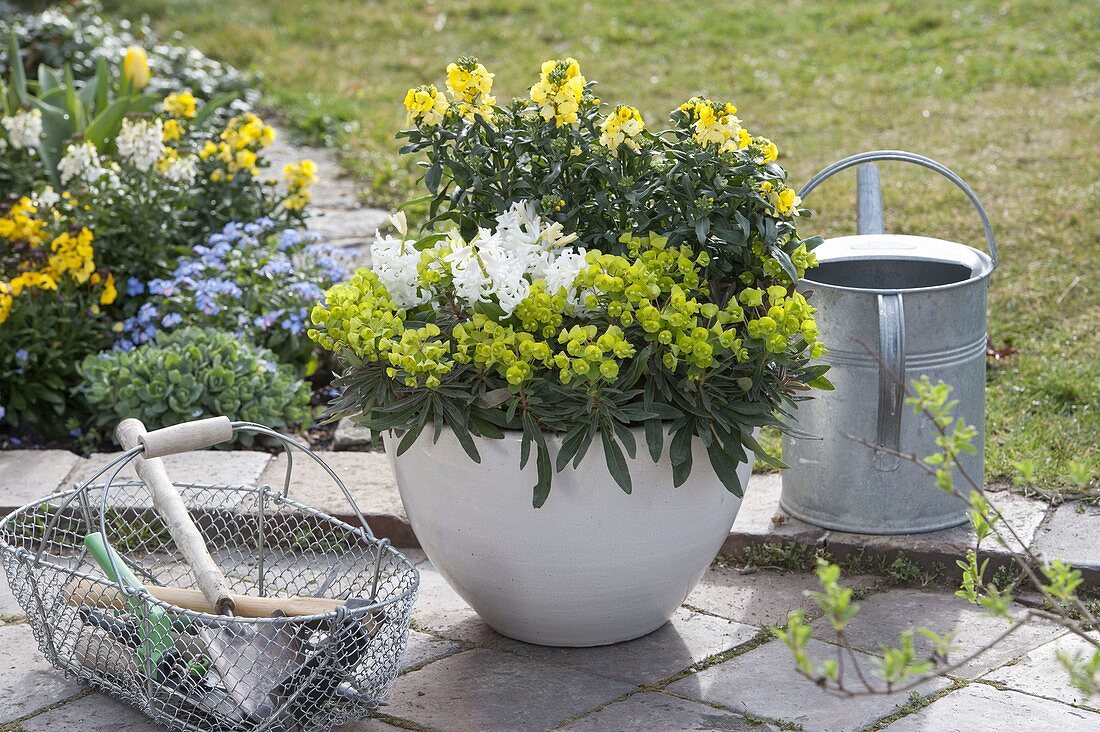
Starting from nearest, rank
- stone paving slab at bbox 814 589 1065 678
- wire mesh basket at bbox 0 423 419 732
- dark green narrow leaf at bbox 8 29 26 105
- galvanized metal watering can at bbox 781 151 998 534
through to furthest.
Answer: wire mesh basket at bbox 0 423 419 732 < stone paving slab at bbox 814 589 1065 678 < galvanized metal watering can at bbox 781 151 998 534 < dark green narrow leaf at bbox 8 29 26 105

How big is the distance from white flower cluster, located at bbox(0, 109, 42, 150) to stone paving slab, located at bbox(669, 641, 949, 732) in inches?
120

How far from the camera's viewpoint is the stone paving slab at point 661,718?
2.20 m

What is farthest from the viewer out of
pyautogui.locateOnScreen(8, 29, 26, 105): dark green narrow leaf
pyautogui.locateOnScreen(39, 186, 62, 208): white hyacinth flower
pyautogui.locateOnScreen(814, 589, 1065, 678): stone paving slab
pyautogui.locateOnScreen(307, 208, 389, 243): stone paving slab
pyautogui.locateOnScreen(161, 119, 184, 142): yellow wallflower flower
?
pyautogui.locateOnScreen(307, 208, 389, 243): stone paving slab

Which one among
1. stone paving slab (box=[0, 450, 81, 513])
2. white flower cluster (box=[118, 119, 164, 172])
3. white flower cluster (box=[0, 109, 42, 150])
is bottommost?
stone paving slab (box=[0, 450, 81, 513])

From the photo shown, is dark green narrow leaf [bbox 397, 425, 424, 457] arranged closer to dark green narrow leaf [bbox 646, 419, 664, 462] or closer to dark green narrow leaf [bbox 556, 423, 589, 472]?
dark green narrow leaf [bbox 556, 423, 589, 472]

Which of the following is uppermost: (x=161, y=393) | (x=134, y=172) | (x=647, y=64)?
(x=647, y=64)

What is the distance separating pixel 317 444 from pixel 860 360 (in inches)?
67.5

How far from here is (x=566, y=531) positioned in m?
2.29

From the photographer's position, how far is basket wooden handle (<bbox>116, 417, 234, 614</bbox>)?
2291mm

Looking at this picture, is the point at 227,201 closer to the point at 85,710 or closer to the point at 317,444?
the point at 317,444

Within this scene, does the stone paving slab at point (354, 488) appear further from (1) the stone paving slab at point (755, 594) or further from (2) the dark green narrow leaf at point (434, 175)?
(2) the dark green narrow leaf at point (434, 175)

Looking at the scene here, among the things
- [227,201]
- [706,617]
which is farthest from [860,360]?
[227,201]

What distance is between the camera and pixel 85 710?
7.61 ft

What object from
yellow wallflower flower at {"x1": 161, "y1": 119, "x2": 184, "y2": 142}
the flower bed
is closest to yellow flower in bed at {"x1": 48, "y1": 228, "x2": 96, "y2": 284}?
the flower bed
